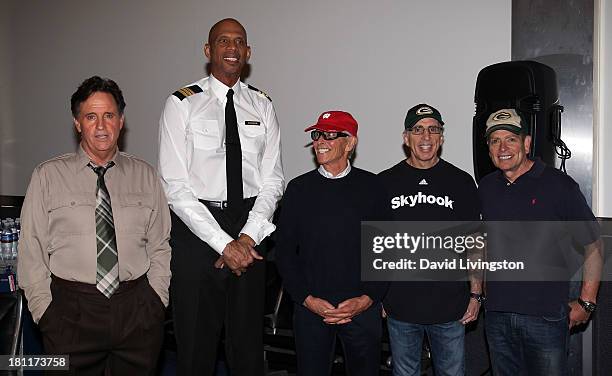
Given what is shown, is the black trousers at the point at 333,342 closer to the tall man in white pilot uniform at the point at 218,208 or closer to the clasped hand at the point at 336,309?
the clasped hand at the point at 336,309

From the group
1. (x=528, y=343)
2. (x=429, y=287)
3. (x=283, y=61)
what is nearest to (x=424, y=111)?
(x=429, y=287)

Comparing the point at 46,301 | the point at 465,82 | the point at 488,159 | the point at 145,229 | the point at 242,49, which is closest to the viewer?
the point at 46,301

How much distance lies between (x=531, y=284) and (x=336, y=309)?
2.76ft

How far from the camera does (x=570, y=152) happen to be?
11.4 feet

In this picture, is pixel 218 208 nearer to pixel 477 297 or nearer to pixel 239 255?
pixel 239 255

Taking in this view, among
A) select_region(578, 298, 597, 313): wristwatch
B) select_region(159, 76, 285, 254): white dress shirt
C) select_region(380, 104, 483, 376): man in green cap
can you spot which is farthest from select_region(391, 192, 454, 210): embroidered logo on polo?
select_region(578, 298, 597, 313): wristwatch

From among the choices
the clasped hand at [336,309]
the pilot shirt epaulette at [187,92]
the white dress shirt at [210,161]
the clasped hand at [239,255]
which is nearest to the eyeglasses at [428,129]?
the white dress shirt at [210,161]

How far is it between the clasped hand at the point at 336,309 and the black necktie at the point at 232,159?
1.87ft

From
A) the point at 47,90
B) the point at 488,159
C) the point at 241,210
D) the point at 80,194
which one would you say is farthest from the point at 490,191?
the point at 47,90

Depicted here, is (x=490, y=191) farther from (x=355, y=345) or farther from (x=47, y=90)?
(x=47, y=90)

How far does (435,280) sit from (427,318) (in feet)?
0.57

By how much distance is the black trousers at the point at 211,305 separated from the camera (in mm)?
2713

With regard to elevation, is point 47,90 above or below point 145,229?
above

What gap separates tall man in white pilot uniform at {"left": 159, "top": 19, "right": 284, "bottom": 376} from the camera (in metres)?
2.71
